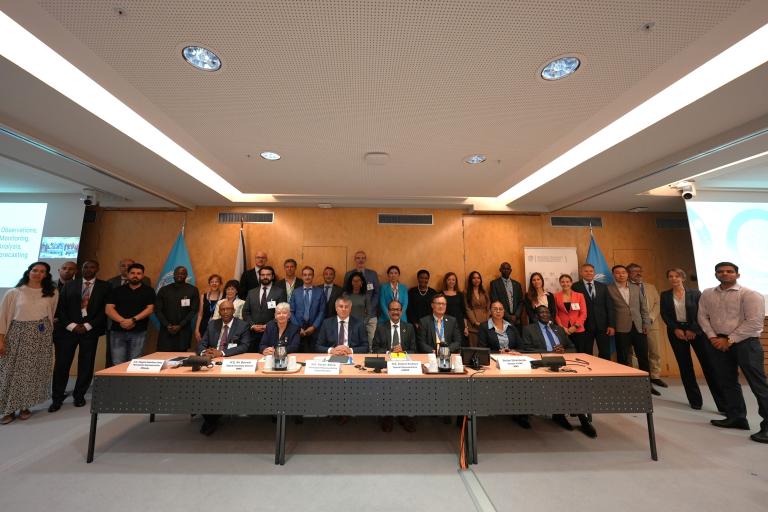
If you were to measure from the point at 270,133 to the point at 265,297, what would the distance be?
230 cm

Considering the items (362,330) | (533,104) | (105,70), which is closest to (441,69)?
(533,104)

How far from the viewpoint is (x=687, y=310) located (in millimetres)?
3982

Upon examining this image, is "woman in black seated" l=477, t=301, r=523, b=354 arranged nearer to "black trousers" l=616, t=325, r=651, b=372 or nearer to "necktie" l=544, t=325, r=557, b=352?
"necktie" l=544, t=325, r=557, b=352

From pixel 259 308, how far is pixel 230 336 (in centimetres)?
94

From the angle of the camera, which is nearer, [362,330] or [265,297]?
[362,330]

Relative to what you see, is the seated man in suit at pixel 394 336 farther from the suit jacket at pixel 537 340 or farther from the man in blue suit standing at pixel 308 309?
the suit jacket at pixel 537 340

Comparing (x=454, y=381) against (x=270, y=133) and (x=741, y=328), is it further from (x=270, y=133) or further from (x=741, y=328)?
(x=741, y=328)

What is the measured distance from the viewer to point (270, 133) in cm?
303

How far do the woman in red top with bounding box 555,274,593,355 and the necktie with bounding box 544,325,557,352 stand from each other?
40.2 inches

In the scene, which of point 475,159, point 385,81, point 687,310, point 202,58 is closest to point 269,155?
point 202,58

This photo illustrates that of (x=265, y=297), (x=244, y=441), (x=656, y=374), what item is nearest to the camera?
(x=244, y=441)

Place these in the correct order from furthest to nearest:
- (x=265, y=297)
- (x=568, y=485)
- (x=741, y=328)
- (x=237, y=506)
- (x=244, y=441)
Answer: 1. (x=265, y=297)
2. (x=741, y=328)
3. (x=244, y=441)
4. (x=568, y=485)
5. (x=237, y=506)

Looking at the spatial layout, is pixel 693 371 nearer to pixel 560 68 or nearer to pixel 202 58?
pixel 560 68

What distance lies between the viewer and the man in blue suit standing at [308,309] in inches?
169
